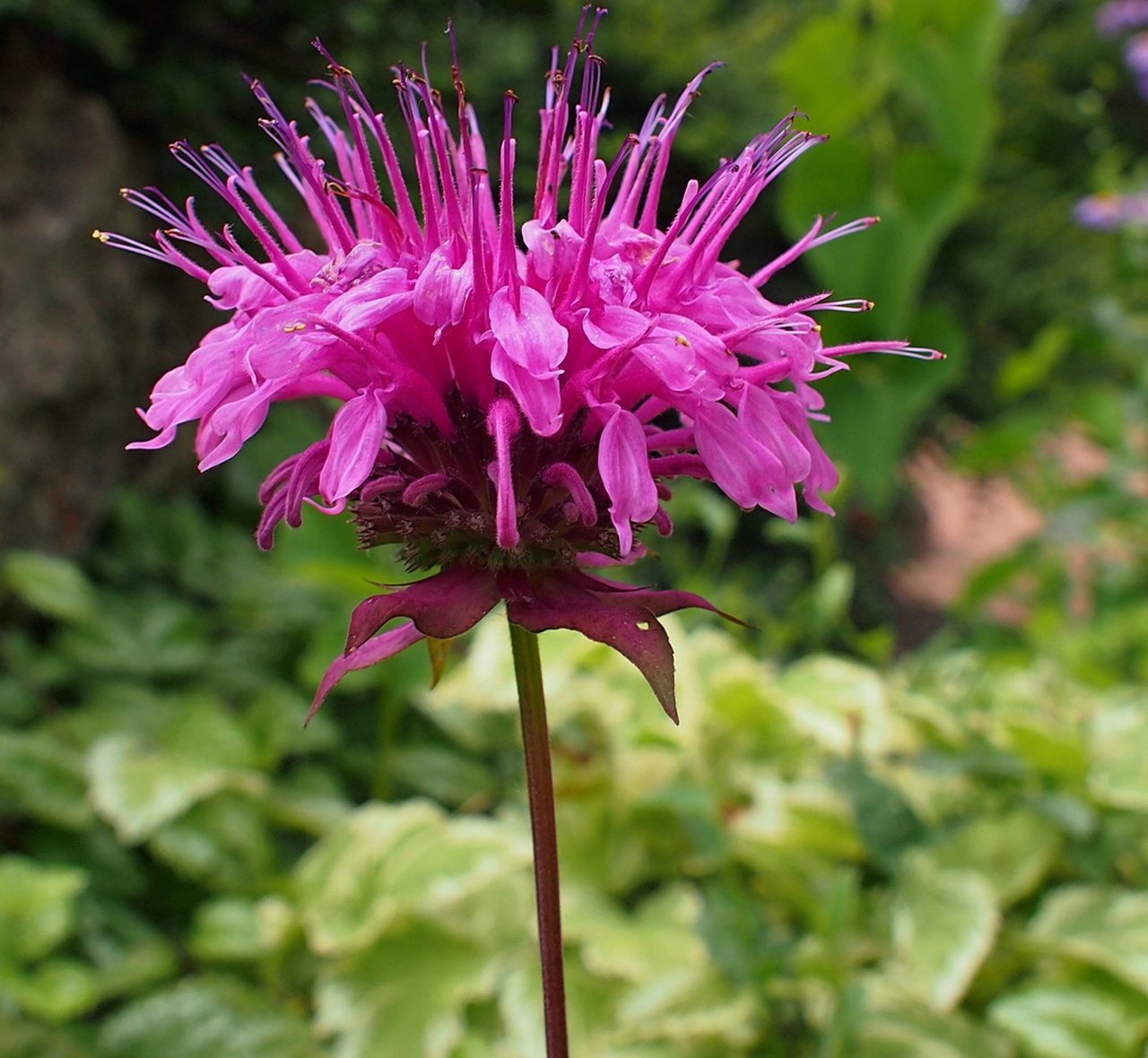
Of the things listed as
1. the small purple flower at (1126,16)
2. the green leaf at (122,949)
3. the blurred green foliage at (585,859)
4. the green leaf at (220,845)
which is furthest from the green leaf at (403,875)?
the small purple flower at (1126,16)

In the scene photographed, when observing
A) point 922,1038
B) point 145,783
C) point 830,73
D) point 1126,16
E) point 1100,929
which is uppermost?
point 1126,16

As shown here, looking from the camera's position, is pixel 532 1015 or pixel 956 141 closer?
pixel 532 1015

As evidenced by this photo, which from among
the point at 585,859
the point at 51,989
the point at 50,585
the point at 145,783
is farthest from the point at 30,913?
the point at 585,859

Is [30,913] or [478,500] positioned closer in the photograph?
[478,500]

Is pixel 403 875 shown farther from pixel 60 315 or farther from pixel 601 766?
pixel 60 315

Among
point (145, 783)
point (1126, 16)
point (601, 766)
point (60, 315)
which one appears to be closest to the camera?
point (145, 783)

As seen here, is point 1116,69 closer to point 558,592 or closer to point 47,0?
point 47,0

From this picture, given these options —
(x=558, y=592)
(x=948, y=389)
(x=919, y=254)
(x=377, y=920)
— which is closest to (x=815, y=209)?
(x=919, y=254)
